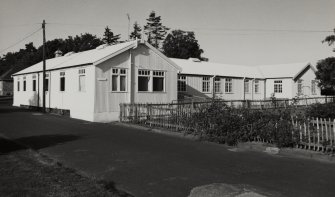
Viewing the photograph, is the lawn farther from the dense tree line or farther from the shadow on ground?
the dense tree line

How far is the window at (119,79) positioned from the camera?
21.3 meters

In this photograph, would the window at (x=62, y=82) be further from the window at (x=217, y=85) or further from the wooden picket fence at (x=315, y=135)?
the wooden picket fence at (x=315, y=135)

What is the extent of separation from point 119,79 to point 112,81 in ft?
1.54

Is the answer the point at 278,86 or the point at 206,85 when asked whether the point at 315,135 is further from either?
the point at 278,86

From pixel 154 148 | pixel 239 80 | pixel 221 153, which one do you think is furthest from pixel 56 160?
pixel 239 80

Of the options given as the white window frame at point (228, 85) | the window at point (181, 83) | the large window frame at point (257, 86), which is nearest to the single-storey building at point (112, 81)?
the window at point (181, 83)

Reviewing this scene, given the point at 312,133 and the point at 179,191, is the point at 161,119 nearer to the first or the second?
the point at 312,133

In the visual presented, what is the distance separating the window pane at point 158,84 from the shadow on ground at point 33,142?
34.7ft

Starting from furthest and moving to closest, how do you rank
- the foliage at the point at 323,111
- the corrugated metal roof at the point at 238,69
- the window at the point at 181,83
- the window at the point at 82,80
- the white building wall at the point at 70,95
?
1. the corrugated metal roof at the point at 238,69
2. the window at the point at 181,83
3. the window at the point at 82,80
4. the white building wall at the point at 70,95
5. the foliage at the point at 323,111

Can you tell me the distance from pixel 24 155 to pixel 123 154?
2752 mm

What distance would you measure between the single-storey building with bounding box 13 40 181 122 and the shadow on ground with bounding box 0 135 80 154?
6.60m

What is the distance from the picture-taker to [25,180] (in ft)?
22.2

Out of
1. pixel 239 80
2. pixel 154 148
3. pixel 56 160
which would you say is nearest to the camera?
pixel 56 160

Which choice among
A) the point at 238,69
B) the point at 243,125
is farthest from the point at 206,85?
the point at 243,125
